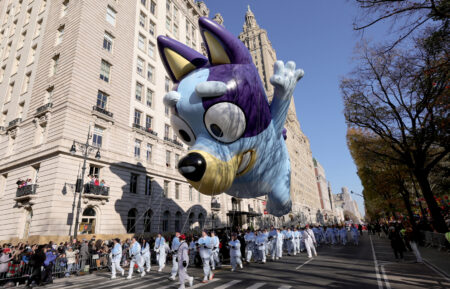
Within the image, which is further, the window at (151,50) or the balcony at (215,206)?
the balcony at (215,206)

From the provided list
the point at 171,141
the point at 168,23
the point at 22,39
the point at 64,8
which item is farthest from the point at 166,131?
the point at 22,39

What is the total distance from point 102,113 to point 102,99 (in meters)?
1.70

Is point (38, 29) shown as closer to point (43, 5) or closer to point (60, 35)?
point (43, 5)

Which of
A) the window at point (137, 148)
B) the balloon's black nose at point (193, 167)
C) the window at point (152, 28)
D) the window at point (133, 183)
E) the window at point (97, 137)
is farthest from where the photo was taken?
the window at point (152, 28)

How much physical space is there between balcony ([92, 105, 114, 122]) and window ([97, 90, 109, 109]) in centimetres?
52

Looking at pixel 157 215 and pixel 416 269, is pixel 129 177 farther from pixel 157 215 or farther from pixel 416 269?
pixel 416 269

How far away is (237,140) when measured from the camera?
5605 millimetres

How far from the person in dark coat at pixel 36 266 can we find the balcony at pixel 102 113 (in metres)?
11.8

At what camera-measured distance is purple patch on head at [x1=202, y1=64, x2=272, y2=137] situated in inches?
212

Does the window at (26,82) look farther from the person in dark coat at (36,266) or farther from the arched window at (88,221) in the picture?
the person in dark coat at (36,266)

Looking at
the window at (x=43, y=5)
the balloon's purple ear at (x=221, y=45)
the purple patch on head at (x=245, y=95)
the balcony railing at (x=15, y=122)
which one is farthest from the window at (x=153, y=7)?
the purple patch on head at (x=245, y=95)

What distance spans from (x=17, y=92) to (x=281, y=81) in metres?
25.7

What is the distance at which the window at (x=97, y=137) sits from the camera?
18656 mm

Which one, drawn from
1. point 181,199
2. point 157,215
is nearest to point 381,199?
point 181,199
